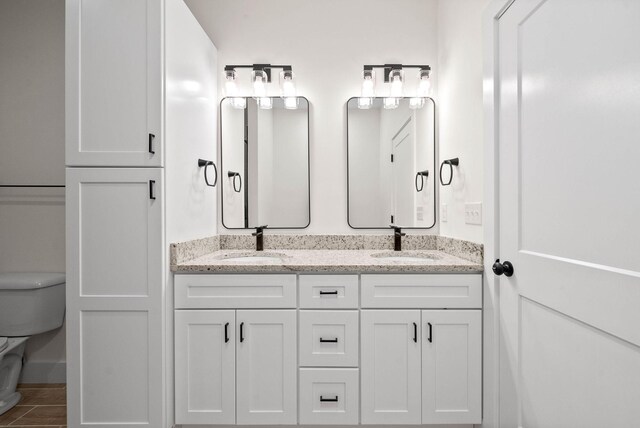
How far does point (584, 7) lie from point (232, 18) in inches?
77.3

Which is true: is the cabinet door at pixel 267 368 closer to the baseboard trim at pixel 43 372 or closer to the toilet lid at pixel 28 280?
the toilet lid at pixel 28 280

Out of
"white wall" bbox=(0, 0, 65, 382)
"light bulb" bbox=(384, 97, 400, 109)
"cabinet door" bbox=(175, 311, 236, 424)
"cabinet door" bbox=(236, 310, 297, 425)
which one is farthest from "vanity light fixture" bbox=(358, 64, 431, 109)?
"white wall" bbox=(0, 0, 65, 382)

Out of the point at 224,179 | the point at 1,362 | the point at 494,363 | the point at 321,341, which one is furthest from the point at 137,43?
→ the point at 494,363

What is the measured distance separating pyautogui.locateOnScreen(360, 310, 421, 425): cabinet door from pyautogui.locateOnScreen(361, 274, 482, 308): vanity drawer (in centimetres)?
7

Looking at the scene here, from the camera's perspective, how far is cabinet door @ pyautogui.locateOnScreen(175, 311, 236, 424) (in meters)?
1.56

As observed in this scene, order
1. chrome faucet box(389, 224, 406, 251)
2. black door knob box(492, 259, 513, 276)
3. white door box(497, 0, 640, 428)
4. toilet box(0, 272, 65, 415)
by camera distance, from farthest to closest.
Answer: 1. chrome faucet box(389, 224, 406, 251)
2. toilet box(0, 272, 65, 415)
3. black door knob box(492, 259, 513, 276)
4. white door box(497, 0, 640, 428)

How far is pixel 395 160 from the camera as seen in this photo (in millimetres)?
2170

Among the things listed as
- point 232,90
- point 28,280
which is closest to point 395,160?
point 232,90

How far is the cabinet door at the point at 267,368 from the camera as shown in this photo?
1.56 meters

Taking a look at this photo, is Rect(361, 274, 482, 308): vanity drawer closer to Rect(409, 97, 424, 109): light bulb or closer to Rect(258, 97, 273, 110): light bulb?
Rect(409, 97, 424, 109): light bulb

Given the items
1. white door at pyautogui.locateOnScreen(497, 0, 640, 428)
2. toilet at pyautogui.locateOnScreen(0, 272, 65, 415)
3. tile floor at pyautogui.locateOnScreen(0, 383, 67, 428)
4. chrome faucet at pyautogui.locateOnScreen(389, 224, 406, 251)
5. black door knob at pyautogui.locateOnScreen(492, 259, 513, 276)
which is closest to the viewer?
white door at pyautogui.locateOnScreen(497, 0, 640, 428)

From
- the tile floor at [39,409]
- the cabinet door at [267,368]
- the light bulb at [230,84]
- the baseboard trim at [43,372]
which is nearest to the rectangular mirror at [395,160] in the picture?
the light bulb at [230,84]

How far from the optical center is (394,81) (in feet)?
6.95

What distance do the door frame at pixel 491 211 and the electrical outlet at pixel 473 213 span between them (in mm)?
96
